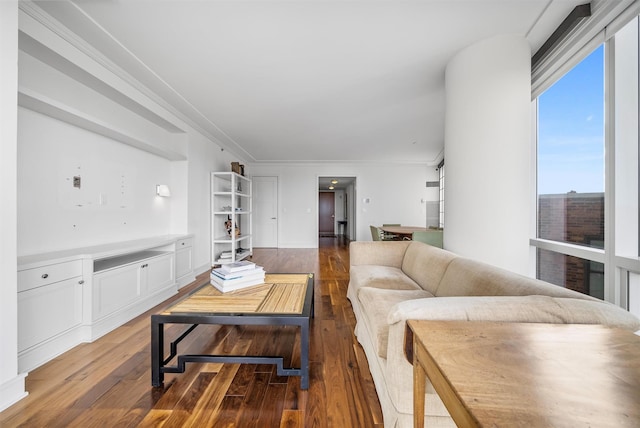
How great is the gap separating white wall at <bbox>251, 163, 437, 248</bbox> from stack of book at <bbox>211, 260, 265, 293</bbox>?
4.97 metres

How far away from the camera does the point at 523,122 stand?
202cm

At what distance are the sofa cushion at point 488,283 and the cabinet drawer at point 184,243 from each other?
3067mm

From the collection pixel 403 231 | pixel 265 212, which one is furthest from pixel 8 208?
pixel 265 212

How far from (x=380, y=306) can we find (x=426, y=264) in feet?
2.60

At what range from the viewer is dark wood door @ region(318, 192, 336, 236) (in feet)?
39.1

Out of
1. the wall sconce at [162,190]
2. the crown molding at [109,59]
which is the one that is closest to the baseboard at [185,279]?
the wall sconce at [162,190]

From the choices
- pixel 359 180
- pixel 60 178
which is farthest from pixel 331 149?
pixel 60 178

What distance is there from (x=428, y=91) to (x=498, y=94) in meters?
1.02

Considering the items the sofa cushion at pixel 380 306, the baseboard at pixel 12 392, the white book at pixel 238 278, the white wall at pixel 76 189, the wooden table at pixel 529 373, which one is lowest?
the baseboard at pixel 12 392

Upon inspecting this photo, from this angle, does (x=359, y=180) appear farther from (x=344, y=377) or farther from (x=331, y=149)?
(x=344, y=377)

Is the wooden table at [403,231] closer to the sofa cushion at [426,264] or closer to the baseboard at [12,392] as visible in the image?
the sofa cushion at [426,264]

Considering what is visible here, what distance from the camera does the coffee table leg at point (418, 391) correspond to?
2.57 feet

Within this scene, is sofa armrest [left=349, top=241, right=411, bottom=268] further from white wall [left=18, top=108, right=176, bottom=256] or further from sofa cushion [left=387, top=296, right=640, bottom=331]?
white wall [left=18, top=108, right=176, bottom=256]

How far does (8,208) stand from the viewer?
1362mm
